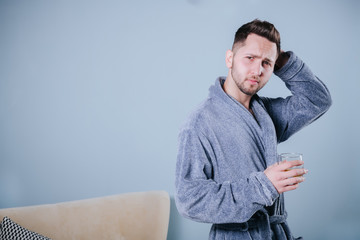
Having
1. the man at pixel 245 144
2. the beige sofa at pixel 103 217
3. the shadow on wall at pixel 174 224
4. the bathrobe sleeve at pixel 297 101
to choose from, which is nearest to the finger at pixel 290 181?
the man at pixel 245 144

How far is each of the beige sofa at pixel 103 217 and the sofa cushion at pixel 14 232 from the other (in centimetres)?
9

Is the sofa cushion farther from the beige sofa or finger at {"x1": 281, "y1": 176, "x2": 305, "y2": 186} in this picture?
finger at {"x1": 281, "y1": 176, "x2": 305, "y2": 186}

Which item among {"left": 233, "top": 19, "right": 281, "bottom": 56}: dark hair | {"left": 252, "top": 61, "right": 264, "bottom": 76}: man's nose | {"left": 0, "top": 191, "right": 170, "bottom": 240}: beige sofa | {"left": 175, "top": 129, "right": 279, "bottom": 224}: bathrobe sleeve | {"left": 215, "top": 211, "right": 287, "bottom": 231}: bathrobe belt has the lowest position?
{"left": 0, "top": 191, "right": 170, "bottom": 240}: beige sofa

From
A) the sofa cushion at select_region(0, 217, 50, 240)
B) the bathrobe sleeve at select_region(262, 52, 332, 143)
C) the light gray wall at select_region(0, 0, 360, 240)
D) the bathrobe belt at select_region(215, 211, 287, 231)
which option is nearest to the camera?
the bathrobe belt at select_region(215, 211, 287, 231)

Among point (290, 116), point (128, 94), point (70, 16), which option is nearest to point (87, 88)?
point (128, 94)

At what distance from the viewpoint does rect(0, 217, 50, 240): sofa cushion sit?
5.73 ft

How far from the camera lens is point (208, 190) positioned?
121 cm

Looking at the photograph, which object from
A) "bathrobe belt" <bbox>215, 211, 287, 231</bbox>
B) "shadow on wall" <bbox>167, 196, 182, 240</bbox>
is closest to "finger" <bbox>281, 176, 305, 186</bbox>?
"bathrobe belt" <bbox>215, 211, 287, 231</bbox>

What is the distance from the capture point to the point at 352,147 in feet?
9.29

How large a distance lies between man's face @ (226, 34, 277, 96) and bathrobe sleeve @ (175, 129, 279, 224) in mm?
326

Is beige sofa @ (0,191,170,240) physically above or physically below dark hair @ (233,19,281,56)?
below

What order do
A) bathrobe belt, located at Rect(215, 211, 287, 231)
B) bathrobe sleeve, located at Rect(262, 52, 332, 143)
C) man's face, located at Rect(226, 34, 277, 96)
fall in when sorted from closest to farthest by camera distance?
bathrobe belt, located at Rect(215, 211, 287, 231) < man's face, located at Rect(226, 34, 277, 96) < bathrobe sleeve, located at Rect(262, 52, 332, 143)

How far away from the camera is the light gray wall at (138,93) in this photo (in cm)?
216

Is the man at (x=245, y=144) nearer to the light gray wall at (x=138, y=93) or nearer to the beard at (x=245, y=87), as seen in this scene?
the beard at (x=245, y=87)
